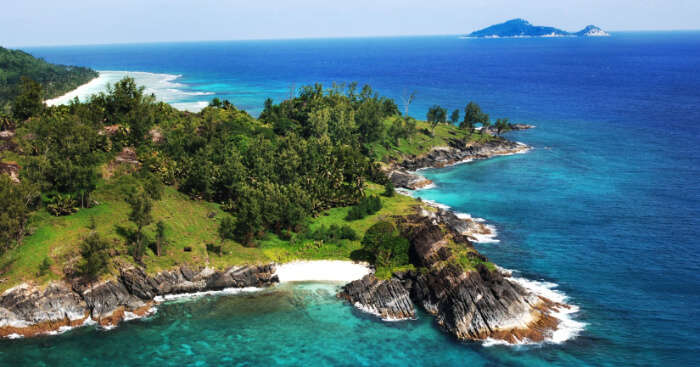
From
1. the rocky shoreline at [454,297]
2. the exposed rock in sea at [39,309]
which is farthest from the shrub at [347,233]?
the exposed rock in sea at [39,309]

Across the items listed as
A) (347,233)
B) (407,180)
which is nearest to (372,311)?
(347,233)

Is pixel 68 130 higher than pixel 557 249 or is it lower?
higher

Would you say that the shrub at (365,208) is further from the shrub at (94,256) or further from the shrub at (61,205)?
the shrub at (61,205)

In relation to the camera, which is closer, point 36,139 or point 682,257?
point 682,257

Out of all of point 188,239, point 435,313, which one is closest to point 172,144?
point 188,239

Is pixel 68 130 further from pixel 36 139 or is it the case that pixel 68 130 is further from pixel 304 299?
pixel 304 299

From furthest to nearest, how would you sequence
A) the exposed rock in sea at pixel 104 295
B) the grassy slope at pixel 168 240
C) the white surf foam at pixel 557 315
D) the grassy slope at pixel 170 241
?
1. the grassy slope at pixel 170 241
2. the grassy slope at pixel 168 240
3. the exposed rock in sea at pixel 104 295
4. the white surf foam at pixel 557 315

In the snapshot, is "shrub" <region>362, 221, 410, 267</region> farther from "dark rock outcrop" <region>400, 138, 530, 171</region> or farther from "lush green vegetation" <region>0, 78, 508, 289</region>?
"dark rock outcrop" <region>400, 138, 530, 171</region>
